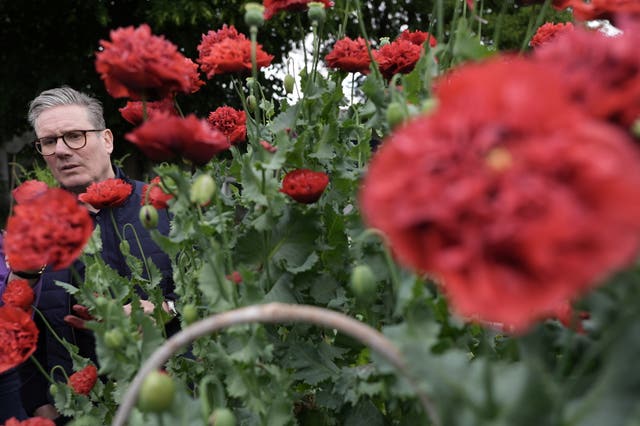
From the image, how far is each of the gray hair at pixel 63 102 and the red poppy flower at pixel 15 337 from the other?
0.83m

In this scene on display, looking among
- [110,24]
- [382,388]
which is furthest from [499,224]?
[110,24]

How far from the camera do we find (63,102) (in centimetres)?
171

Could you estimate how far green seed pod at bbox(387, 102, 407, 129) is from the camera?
649 mm

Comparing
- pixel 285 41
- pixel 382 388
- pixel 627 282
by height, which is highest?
pixel 627 282

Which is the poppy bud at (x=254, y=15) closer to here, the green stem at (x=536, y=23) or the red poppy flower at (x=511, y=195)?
the green stem at (x=536, y=23)

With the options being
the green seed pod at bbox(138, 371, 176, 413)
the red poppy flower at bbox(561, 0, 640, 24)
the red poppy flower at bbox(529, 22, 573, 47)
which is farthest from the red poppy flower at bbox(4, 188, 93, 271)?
the red poppy flower at bbox(529, 22, 573, 47)

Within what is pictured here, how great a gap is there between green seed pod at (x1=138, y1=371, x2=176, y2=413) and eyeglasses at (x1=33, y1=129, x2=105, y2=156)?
1274mm

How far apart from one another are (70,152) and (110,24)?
4.28 metres

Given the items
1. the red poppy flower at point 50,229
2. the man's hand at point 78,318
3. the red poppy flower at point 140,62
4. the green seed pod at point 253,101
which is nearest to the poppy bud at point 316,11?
the green seed pod at point 253,101

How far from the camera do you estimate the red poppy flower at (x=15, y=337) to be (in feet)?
3.19

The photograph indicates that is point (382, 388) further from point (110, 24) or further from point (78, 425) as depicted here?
point (110, 24)

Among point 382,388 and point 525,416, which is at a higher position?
point 525,416

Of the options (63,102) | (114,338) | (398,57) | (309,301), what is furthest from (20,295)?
(63,102)

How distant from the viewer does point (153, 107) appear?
1006 millimetres
